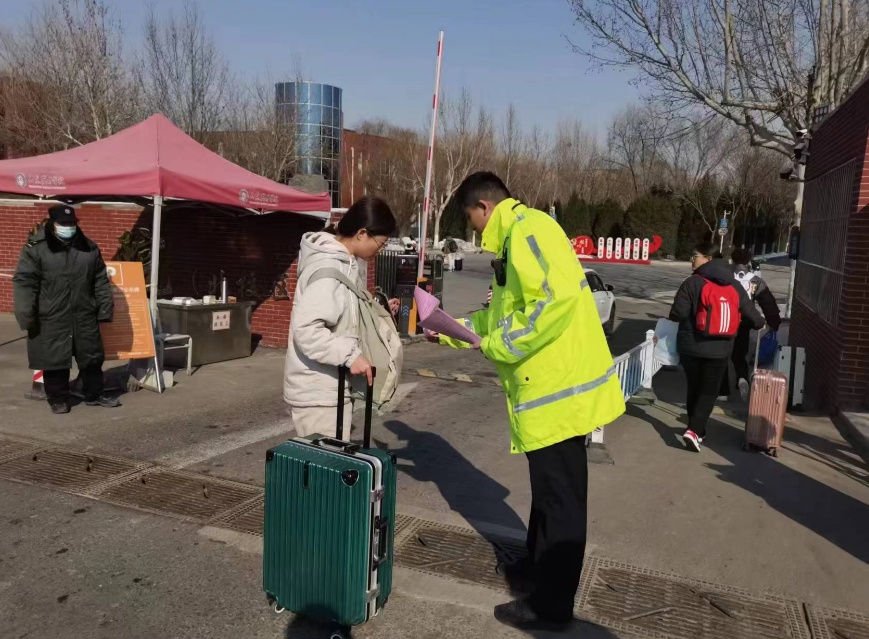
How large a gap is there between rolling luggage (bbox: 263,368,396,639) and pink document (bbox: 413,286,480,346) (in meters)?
0.61

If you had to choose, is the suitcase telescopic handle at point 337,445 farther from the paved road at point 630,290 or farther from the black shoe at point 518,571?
the paved road at point 630,290

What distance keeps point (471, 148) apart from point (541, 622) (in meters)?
43.7

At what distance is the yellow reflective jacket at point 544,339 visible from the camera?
289 cm

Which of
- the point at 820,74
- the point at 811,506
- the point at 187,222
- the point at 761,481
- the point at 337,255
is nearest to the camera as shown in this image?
the point at 337,255

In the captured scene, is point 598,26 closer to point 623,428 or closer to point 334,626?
point 623,428

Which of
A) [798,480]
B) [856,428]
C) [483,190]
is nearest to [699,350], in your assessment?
[798,480]

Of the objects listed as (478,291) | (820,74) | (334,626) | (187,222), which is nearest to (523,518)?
(334,626)

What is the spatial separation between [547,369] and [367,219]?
1.09 metres

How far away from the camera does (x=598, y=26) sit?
593 inches

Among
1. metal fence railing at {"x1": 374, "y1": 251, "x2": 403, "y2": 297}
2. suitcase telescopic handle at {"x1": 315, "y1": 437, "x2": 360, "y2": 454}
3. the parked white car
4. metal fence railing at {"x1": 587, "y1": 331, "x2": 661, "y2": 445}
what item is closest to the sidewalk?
metal fence railing at {"x1": 587, "y1": 331, "x2": 661, "y2": 445}

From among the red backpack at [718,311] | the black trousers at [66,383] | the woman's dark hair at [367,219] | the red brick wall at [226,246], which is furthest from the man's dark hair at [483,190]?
the red brick wall at [226,246]

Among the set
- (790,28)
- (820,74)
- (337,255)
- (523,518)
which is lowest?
(523,518)

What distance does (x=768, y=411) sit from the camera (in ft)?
19.8

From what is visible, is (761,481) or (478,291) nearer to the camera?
(761,481)
